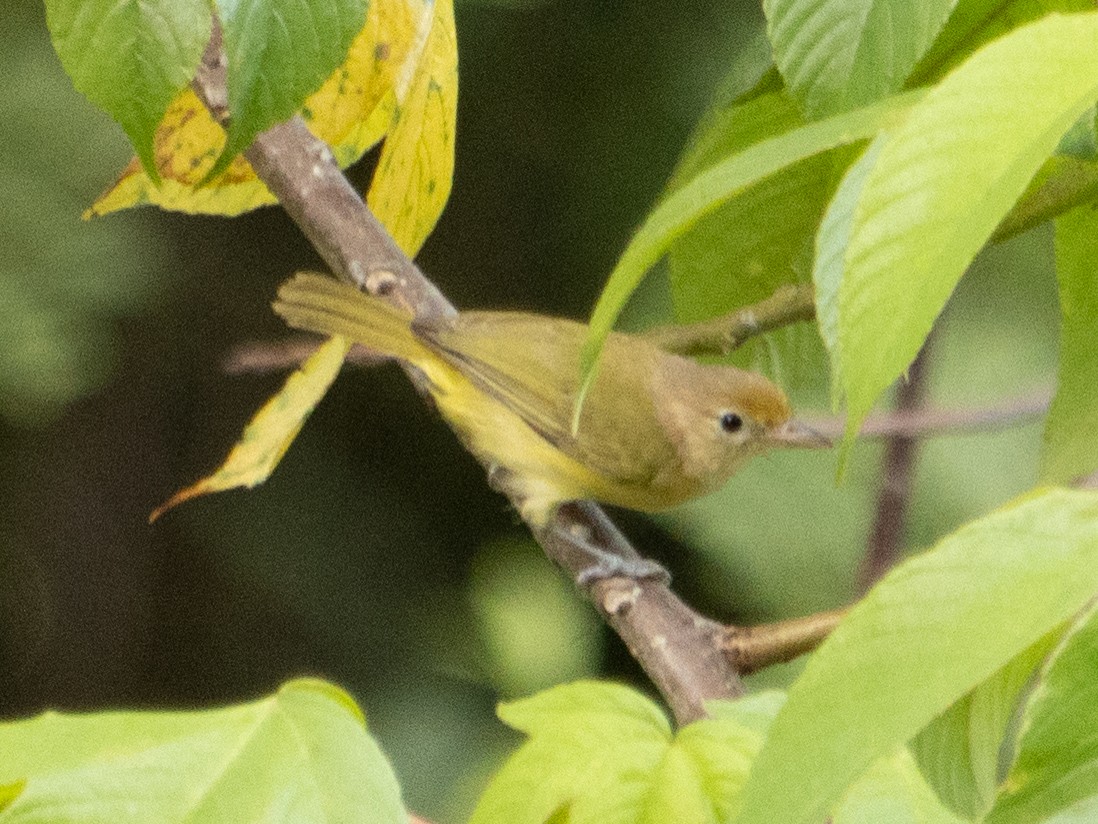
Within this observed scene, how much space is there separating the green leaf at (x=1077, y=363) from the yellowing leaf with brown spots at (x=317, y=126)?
1.42 ft

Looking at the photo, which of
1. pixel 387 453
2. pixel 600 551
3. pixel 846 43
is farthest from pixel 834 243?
pixel 387 453

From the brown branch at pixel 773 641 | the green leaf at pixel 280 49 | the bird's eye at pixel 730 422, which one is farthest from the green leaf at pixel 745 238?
the bird's eye at pixel 730 422

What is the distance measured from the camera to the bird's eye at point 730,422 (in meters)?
2.24

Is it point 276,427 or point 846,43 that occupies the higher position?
point 846,43

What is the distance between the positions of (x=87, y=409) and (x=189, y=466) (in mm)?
236

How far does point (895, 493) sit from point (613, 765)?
0.79m

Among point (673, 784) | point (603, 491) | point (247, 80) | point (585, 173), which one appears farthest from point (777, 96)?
point (585, 173)

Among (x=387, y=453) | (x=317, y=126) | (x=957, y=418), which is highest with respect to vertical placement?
(x=317, y=126)

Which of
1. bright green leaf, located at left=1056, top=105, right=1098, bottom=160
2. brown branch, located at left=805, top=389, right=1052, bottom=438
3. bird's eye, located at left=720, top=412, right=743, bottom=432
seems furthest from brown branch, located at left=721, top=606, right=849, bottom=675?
bird's eye, located at left=720, top=412, right=743, bottom=432

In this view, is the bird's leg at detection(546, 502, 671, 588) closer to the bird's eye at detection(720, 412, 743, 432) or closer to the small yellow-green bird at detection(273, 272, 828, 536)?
the small yellow-green bird at detection(273, 272, 828, 536)

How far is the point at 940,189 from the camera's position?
0.42 m

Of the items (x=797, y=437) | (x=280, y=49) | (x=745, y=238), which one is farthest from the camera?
(x=797, y=437)

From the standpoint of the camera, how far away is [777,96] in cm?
90

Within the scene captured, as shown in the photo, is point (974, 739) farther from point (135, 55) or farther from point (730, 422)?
point (730, 422)
